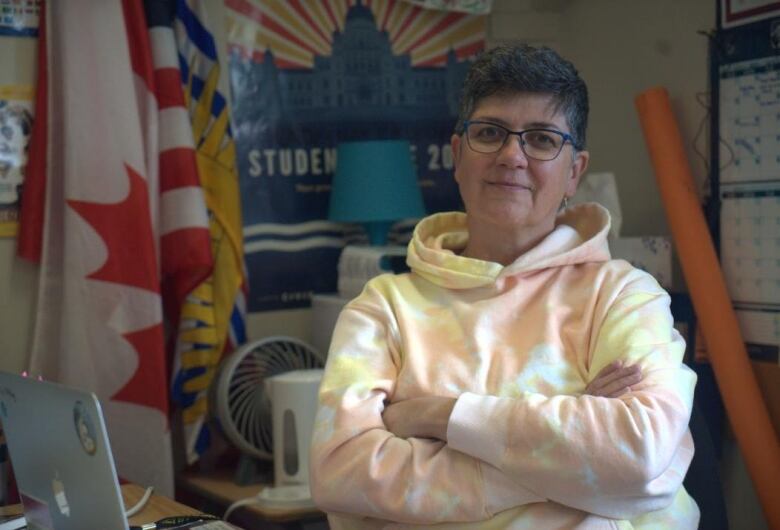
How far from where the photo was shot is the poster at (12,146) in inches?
104

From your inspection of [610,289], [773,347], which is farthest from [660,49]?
[610,289]

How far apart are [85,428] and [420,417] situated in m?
0.54

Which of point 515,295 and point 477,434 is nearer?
point 477,434

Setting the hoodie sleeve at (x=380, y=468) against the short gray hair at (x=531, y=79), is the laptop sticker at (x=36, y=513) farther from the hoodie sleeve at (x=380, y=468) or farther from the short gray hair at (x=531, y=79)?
the short gray hair at (x=531, y=79)

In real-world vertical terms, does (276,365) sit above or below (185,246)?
below

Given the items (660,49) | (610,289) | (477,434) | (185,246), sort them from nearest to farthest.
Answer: (477,434), (610,289), (185,246), (660,49)

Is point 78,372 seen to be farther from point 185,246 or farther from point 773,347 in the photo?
A: point 773,347

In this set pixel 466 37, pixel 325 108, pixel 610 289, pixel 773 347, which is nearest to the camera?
pixel 610 289

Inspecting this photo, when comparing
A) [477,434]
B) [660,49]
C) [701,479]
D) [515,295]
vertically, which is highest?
[660,49]

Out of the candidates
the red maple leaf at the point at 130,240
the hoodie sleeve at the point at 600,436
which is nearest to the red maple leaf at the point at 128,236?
the red maple leaf at the point at 130,240

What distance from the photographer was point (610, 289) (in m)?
1.73

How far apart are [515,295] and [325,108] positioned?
5.14ft

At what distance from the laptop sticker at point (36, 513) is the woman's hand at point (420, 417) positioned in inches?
25.9

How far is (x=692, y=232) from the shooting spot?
2602 millimetres
